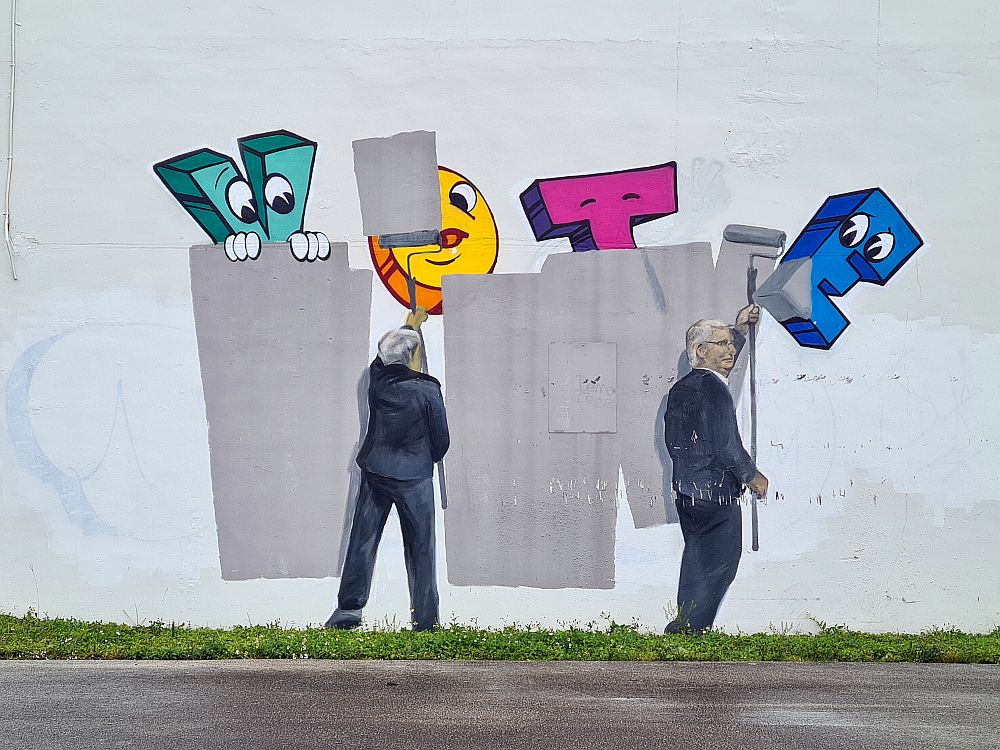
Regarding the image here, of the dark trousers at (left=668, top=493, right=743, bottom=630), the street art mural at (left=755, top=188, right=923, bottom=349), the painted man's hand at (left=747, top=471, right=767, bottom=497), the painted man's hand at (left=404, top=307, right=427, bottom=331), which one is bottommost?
the dark trousers at (left=668, top=493, right=743, bottom=630)

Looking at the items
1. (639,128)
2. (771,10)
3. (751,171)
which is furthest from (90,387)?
(771,10)

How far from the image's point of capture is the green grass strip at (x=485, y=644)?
748cm

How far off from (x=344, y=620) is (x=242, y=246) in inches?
113

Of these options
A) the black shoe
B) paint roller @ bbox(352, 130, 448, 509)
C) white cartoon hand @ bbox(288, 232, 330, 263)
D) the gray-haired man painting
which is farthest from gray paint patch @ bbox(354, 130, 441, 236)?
the black shoe

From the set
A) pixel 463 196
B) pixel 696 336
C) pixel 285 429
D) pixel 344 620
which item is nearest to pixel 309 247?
pixel 463 196

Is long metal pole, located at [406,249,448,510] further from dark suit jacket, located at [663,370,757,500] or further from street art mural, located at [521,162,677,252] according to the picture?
dark suit jacket, located at [663,370,757,500]

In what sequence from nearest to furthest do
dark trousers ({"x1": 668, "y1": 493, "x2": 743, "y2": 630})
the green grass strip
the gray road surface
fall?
the gray road surface
the green grass strip
dark trousers ({"x1": 668, "y1": 493, "x2": 743, "y2": 630})

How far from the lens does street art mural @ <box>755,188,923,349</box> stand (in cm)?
795

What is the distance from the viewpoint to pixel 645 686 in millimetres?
6754

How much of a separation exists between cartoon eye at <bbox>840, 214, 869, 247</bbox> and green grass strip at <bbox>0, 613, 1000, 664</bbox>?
2850 mm

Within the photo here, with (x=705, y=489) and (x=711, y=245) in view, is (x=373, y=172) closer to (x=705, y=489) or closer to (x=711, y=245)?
(x=711, y=245)

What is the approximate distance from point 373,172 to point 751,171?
2.80 metres

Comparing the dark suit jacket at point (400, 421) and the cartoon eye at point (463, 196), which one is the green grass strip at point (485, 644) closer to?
the dark suit jacket at point (400, 421)

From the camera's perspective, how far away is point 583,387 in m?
7.96
